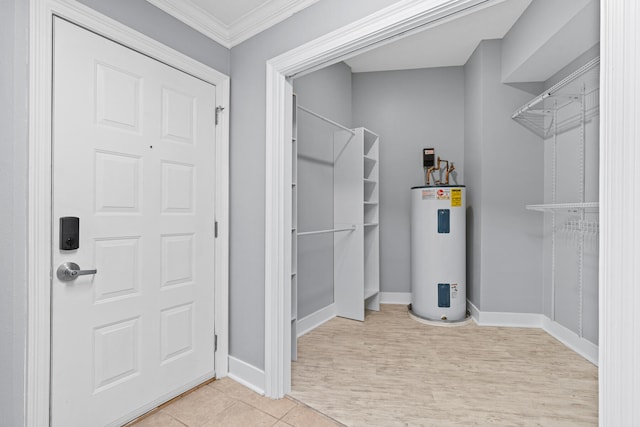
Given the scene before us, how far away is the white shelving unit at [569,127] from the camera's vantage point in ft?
8.36

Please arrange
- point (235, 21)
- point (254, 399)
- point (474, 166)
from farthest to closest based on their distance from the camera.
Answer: point (474, 166) < point (235, 21) < point (254, 399)

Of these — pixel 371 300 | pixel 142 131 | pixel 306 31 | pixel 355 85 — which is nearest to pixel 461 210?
pixel 371 300

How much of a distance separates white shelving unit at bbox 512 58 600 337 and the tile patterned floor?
2.26 metres

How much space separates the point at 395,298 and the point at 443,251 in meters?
1.00

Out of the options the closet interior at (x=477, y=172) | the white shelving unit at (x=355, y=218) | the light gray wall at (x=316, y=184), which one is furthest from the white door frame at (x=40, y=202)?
the white shelving unit at (x=355, y=218)

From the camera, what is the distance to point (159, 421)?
71.1 inches

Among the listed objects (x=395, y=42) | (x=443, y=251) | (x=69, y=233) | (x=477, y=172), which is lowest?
(x=443, y=251)

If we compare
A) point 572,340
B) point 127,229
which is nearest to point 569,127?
point 572,340

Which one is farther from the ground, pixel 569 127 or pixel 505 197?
pixel 569 127

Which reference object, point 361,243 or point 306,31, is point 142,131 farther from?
point 361,243

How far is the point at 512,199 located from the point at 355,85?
2243mm

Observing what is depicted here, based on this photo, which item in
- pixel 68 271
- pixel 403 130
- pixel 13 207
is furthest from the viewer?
pixel 403 130

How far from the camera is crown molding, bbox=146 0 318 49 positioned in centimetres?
196

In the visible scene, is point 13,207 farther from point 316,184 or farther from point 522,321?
point 522,321
